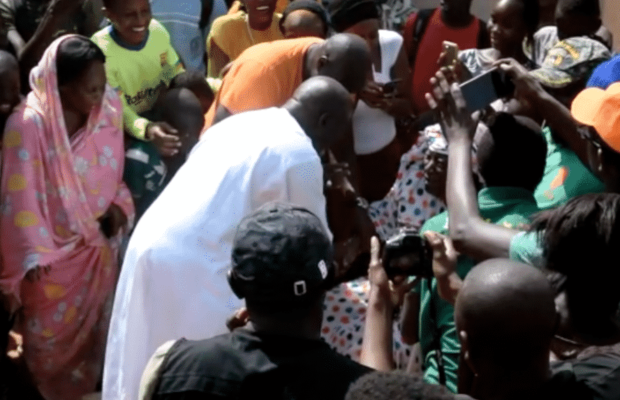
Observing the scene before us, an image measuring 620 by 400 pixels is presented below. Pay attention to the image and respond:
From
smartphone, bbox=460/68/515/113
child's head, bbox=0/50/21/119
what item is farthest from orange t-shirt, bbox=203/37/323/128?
smartphone, bbox=460/68/515/113

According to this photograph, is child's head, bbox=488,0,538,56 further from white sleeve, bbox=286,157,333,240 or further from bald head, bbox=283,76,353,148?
white sleeve, bbox=286,157,333,240

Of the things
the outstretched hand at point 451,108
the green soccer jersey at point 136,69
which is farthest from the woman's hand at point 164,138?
the outstretched hand at point 451,108

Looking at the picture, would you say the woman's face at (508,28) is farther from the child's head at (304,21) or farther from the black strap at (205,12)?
the black strap at (205,12)

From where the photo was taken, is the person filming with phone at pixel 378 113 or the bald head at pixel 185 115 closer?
the bald head at pixel 185 115

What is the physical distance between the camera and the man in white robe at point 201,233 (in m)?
3.58

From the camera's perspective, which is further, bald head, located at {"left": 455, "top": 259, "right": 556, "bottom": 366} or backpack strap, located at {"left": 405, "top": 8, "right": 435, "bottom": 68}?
backpack strap, located at {"left": 405, "top": 8, "right": 435, "bottom": 68}

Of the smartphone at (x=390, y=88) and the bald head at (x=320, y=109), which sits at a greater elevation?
the bald head at (x=320, y=109)

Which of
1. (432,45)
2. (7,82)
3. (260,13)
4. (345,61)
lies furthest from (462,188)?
(432,45)

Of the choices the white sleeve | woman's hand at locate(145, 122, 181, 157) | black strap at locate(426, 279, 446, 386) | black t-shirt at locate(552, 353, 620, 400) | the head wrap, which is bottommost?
black strap at locate(426, 279, 446, 386)

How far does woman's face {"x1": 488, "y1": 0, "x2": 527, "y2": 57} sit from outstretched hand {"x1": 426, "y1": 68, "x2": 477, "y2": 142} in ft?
7.25

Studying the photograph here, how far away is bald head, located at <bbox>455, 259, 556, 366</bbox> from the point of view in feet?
7.38

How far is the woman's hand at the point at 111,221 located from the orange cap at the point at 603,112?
2.43 metres

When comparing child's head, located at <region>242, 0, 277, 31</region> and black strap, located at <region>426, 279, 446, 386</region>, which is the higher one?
child's head, located at <region>242, 0, 277, 31</region>

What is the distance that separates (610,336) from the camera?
261 cm
